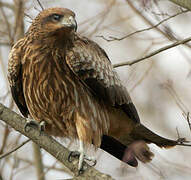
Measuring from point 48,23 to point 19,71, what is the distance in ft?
2.21

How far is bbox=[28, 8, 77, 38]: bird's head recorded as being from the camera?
555 centimetres

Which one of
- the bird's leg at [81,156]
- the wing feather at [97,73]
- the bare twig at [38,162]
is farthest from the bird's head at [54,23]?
the bare twig at [38,162]

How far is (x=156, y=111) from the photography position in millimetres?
10914

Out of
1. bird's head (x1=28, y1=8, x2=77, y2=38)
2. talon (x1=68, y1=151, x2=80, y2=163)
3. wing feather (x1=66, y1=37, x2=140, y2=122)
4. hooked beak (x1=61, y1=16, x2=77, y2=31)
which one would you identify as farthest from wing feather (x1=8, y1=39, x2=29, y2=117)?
talon (x1=68, y1=151, x2=80, y2=163)

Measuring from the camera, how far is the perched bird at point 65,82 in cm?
572

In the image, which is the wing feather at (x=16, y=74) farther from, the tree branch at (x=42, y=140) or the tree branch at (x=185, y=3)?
the tree branch at (x=185, y=3)

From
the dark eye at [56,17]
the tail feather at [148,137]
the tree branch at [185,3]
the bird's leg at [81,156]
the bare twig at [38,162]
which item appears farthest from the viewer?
the bare twig at [38,162]

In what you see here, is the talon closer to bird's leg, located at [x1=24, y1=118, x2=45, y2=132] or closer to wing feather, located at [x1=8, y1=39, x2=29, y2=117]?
bird's leg, located at [x1=24, y1=118, x2=45, y2=132]

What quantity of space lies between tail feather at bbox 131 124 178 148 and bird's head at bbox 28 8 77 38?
164 cm

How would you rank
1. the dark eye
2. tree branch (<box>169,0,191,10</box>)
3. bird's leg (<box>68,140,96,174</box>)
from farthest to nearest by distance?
the dark eye, bird's leg (<box>68,140,96,174</box>), tree branch (<box>169,0,191,10</box>)

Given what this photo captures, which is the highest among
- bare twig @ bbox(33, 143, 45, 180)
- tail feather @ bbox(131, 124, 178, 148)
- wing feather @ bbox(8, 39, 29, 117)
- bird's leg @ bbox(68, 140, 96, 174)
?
wing feather @ bbox(8, 39, 29, 117)

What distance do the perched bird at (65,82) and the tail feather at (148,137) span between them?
2 cm

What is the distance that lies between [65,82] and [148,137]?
1.41 metres

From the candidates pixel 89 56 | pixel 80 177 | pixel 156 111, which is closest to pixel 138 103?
pixel 156 111
